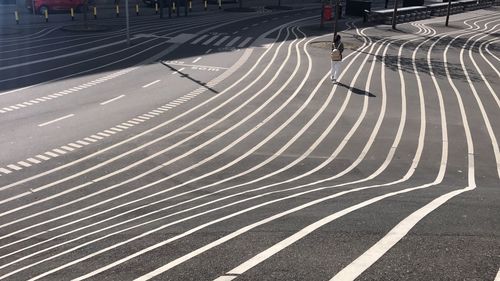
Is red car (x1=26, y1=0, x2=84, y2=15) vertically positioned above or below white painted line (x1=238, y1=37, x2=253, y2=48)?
above

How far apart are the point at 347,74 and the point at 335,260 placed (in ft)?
58.5

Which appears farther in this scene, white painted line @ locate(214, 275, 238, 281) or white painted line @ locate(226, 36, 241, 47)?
white painted line @ locate(226, 36, 241, 47)

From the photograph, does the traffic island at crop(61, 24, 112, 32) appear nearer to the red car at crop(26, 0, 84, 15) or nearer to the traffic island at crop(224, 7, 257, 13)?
the red car at crop(26, 0, 84, 15)

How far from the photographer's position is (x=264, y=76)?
2280cm

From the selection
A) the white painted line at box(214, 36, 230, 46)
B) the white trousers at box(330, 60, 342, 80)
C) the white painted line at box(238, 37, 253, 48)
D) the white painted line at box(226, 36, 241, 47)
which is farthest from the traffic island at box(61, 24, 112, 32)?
the white trousers at box(330, 60, 342, 80)

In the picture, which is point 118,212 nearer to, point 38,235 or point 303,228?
point 38,235

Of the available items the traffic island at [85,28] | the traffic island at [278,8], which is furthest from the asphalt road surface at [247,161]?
the traffic island at [278,8]

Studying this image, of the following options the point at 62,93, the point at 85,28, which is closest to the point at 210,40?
the point at 85,28

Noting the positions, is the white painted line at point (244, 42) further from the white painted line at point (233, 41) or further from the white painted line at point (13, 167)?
the white painted line at point (13, 167)

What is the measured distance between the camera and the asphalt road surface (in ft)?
21.1

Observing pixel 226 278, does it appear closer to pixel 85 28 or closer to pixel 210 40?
pixel 210 40

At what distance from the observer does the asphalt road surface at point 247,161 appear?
6.43 metres

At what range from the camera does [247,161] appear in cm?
1319

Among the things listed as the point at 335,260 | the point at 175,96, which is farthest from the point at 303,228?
the point at 175,96
